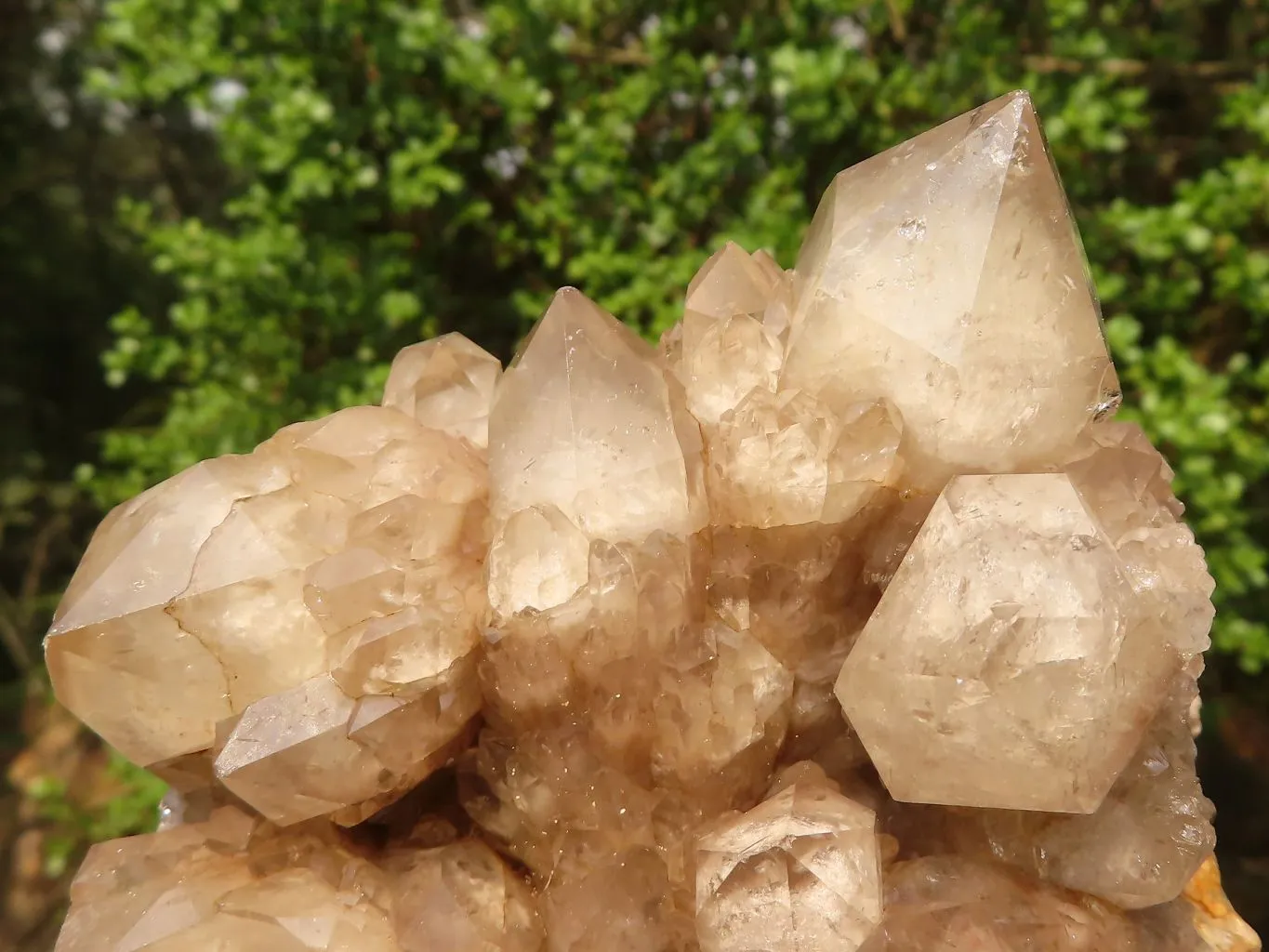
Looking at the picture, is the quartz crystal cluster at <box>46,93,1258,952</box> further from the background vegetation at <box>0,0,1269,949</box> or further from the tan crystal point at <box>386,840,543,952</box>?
the background vegetation at <box>0,0,1269,949</box>

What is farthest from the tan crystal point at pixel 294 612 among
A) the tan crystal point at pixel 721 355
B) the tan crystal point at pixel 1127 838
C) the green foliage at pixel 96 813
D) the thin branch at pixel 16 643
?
the thin branch at pixel 16 643

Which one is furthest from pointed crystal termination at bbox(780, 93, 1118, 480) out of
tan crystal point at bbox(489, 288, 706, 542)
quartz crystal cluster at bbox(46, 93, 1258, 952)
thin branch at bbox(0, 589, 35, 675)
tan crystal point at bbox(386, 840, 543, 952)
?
thin branch at bbox(0, 589, 35, 675)

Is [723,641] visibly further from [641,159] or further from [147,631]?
[641,159]

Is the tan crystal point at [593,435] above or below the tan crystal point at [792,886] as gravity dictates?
above

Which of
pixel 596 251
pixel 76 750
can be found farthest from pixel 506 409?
pixel 76 750

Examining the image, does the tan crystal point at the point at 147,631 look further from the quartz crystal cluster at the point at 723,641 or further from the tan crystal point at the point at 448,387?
the tan crystal point at the point at 448,387

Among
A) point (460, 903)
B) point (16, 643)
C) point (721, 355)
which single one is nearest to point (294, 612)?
point (460, 903)

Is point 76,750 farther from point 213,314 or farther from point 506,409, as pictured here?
point 506,409
